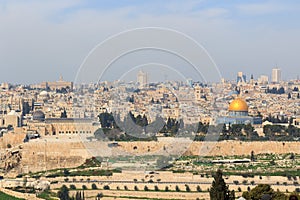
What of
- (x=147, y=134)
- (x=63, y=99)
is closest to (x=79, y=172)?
(x=147, y=134)

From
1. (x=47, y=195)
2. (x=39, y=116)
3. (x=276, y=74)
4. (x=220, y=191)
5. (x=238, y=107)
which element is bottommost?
(x=47, y=195)

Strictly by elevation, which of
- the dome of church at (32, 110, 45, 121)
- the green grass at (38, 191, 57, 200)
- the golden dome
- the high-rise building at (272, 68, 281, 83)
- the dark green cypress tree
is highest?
the high-rise building at (272, 68, 281, 83)

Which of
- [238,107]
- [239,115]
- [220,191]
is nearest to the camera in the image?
[220,191]

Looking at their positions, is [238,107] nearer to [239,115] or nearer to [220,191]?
[239,115]

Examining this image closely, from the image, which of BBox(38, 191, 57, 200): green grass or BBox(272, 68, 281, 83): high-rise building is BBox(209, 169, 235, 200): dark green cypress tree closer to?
BBox(38, 191, 57, 200): green grass

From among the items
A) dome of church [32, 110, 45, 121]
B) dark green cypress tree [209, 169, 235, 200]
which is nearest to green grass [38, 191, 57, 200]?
dark green cypress tree [209, 169, 235, 200]

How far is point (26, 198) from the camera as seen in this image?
1788 centimetres

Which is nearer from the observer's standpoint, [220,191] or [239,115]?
[220,191]

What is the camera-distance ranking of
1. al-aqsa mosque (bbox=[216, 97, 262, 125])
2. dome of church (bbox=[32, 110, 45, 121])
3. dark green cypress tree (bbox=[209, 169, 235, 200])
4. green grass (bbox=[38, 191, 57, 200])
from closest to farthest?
dark green cypress tree (bbox=[209, 169, 235, 200])
green grass (bbox=[38, 191, 57, 200])
al-aqsa mosque (bbox=[216, 97, 262, 125])
dome of church (bbox=[32, 110, 45, 121])

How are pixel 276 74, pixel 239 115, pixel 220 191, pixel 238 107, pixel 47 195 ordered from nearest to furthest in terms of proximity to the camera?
pixel 220 191 < pixel 47 195 < pixel 239 115 < pixel 238 107 < pixel 276 74

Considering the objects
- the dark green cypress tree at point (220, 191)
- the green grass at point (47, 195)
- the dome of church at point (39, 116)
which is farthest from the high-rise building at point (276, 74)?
the dark green cypress tree at point (220, 191)

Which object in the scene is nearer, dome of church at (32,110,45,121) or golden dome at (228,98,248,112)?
golden dome at (228,98,248,112)

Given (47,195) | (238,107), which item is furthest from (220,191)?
(238,107)

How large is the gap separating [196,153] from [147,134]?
109 inches
